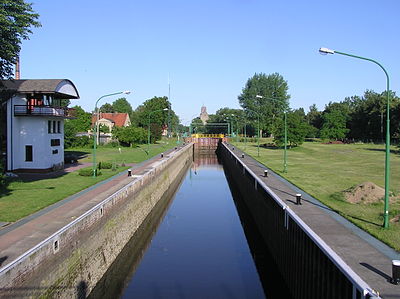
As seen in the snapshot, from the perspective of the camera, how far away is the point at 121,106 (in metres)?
182

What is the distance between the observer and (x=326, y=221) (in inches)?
661

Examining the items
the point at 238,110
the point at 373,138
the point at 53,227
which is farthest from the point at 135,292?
the point at 238,110

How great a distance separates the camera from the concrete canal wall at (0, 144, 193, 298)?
34.9 ft

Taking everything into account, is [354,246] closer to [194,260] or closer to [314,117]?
[194,260]

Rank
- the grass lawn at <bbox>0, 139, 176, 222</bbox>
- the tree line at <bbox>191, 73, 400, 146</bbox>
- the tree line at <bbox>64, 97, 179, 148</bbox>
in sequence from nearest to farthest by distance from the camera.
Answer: the grass lawn at <bbox>0, 139, 176, 222</bbox>
the tree line at <bbox>64, 97, 179, 148</bbox>
the tree line at <bbox>191, 73, 400, 146</bbox>

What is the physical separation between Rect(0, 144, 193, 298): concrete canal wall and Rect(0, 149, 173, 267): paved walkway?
0.94 m

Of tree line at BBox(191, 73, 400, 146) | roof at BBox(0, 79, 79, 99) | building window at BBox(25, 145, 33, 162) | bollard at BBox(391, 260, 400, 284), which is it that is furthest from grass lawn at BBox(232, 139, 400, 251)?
tree line at BBox(191, 73, 400, 146)

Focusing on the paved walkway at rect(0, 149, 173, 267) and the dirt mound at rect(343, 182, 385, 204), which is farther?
the dirt mound at rect(343, 182, 385, 204)

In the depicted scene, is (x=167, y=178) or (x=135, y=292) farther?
(x=167, y=178)

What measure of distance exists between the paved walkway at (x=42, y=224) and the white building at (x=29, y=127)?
11.3 meters

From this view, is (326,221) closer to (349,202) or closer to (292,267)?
(292,267)

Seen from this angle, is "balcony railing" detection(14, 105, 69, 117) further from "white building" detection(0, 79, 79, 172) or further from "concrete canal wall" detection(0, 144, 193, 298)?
"concrete canal wall" detection(0, 144, 193, 298)

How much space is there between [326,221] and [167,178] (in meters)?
25.9

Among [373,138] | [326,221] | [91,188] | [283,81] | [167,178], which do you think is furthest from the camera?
[283,81]
